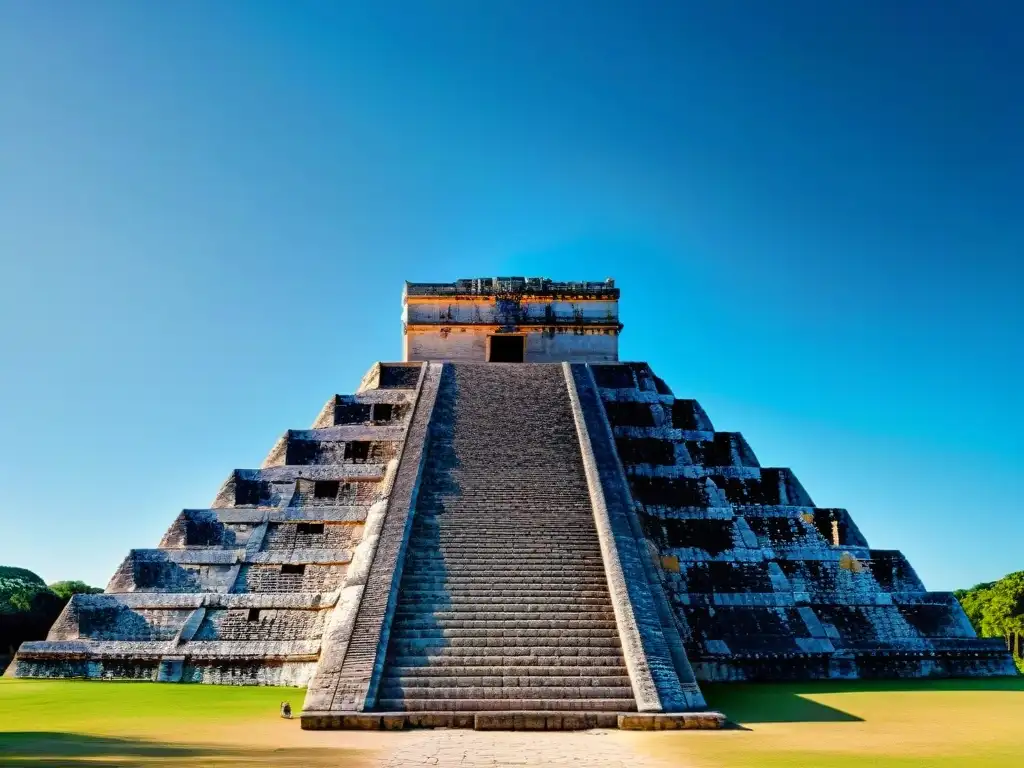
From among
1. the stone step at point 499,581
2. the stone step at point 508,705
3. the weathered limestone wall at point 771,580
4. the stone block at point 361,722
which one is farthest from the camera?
the weathered limestone wall at point 771,580

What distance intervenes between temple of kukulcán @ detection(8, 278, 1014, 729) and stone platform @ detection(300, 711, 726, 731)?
0.02 m

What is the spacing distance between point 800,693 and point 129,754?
270 inches

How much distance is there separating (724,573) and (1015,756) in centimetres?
593

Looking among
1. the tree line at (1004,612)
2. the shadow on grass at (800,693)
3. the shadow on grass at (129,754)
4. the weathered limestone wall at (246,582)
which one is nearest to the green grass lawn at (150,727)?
the shadow on grass at (129,754)

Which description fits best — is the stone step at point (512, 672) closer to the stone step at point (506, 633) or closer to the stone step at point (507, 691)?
the stone step at point (507, 691)

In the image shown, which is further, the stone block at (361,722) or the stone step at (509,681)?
the stone step at (509,681)

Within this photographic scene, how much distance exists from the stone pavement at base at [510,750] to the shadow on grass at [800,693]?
1.72 metres

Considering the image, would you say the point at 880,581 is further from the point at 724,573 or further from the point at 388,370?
the point at 388,370

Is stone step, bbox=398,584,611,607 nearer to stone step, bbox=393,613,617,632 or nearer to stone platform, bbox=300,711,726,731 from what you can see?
stone step, bbox=393,613,617,632

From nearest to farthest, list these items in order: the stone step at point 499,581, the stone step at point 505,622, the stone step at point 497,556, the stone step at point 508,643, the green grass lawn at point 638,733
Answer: the green grass lawn at point 638,733, the stone step at point 508,643, the stone step at point 505,622, the stone step at point 499,581, the stone step at point 497,556

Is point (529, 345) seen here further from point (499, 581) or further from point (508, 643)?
point (508, 643)

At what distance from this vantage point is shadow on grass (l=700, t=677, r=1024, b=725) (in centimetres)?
795

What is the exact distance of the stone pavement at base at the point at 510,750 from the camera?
5730 millimetres

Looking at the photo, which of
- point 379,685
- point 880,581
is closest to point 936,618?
point 880,581
